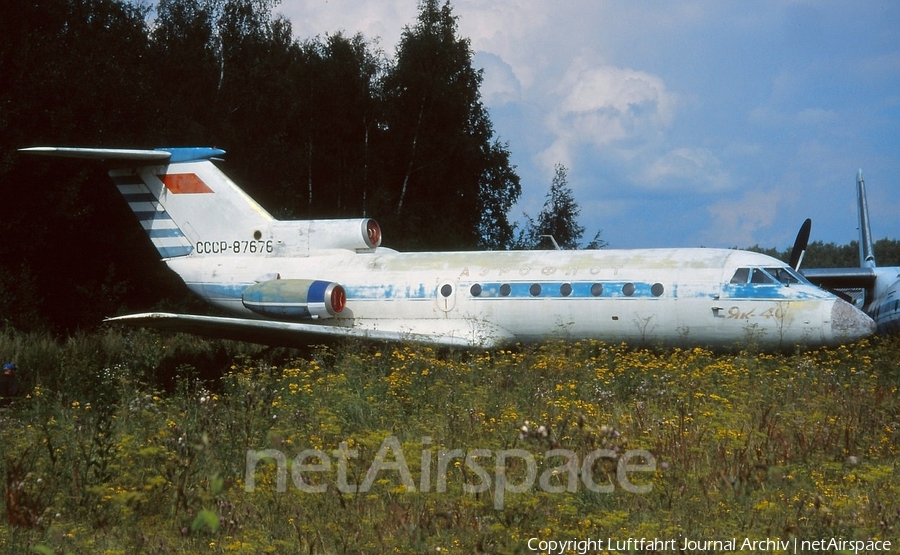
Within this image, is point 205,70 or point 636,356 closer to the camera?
point 636,356

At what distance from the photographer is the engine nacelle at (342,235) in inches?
702

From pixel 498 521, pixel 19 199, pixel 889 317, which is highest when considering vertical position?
pixel 19 199

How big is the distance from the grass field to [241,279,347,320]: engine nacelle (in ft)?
15.3

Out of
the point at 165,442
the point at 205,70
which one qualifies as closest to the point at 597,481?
the point at 165,442

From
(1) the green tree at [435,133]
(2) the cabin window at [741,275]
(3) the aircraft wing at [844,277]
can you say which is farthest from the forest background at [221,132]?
(2) the cabin window at [741,275]

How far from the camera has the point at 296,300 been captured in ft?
54.0

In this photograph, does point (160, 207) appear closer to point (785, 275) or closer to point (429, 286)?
point (429, 286)

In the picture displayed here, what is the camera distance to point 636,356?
13758 mm

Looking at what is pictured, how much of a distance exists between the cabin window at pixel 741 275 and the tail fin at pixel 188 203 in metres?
8.84

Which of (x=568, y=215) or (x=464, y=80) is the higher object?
(x=464, y=80)

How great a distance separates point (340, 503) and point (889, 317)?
14774 millimetres

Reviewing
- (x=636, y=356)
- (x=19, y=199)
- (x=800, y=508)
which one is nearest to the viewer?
(x=800, y=508)

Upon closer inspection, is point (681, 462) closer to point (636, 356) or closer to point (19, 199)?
point (636, 356)

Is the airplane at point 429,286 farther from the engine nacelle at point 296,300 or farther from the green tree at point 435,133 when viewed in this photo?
the green tree at point 435,133
